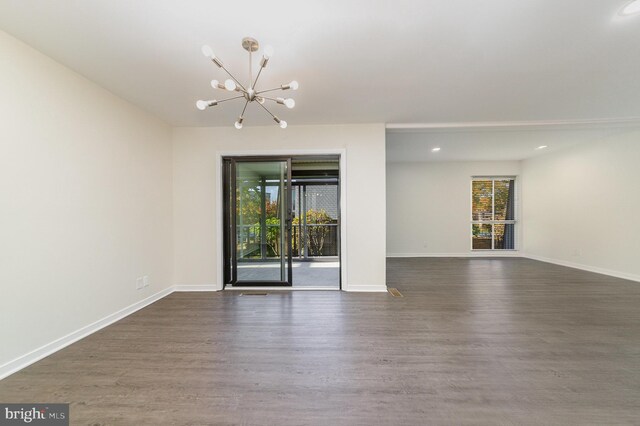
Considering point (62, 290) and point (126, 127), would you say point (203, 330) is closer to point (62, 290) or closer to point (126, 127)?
point (62, 290)

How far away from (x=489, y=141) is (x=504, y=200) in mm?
2855

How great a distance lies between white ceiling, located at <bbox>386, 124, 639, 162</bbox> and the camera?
151 inches

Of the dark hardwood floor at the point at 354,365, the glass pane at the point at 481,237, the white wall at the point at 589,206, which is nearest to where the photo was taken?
the dark hardwood floor at the point at 354,365

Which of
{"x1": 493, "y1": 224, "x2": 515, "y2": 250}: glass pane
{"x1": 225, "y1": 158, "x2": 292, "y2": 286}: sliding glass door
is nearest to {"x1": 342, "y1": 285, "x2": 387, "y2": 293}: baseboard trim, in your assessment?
{"x1": 225, "y1": 158, "x2": 292, "y2": 286}: sliding glass door

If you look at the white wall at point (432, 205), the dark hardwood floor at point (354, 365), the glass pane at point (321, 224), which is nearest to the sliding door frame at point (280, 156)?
the dark hardwood floor at point (354, 365)

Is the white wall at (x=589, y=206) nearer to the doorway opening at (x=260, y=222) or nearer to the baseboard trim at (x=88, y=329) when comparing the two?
the baseboard trim at (x=88, y=329)

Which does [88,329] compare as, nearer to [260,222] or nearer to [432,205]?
[260,222]

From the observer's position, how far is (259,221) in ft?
13.0

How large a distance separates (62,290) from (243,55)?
265cm

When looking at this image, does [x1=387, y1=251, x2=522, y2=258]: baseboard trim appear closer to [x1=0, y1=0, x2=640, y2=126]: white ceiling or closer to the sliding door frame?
the sliding door frame

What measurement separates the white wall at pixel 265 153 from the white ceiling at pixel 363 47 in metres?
0.68

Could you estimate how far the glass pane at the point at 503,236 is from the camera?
655 centimetres

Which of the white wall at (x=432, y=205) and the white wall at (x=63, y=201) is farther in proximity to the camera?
the white wall at (x=432, y=205)

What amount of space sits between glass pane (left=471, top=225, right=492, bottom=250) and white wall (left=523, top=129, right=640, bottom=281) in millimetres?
874
